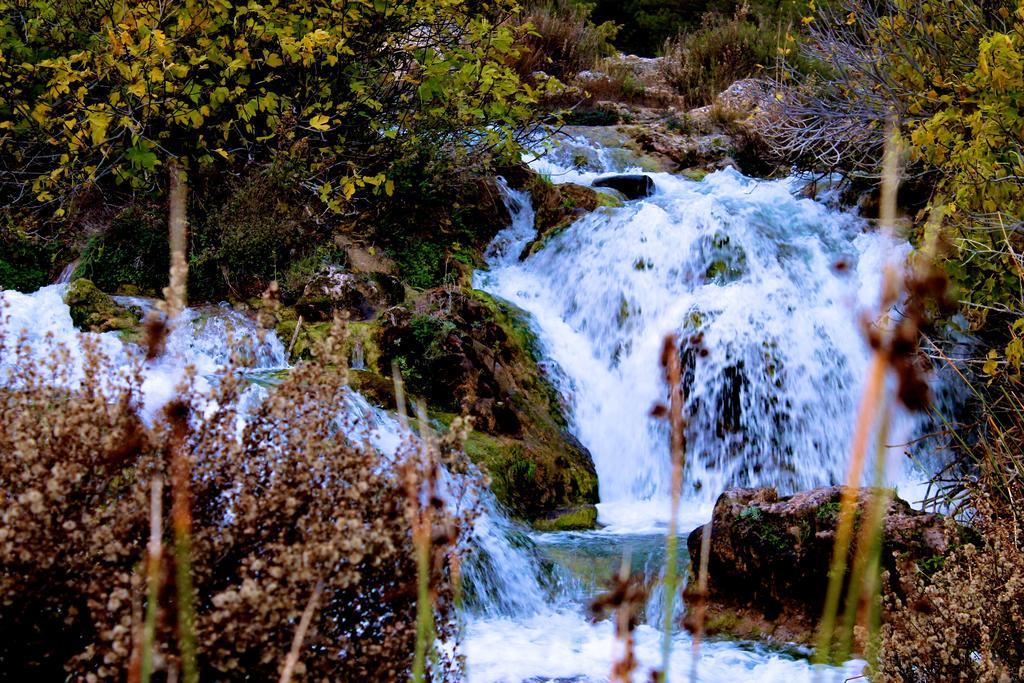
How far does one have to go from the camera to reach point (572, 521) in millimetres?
5613

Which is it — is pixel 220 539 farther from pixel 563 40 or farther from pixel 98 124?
pixel 563 40

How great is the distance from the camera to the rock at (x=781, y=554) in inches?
160

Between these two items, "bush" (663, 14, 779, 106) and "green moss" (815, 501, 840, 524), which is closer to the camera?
"green moss" (815, 501, 840, 524)

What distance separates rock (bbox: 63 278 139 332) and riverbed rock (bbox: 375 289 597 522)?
1680mm

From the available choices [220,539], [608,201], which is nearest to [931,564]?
[220,539]

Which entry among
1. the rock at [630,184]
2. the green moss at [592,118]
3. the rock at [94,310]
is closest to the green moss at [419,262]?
the rock at [94,310]

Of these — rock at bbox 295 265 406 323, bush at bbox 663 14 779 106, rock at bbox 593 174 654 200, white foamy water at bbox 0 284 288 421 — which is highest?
bush at bbox 663 14 779 106

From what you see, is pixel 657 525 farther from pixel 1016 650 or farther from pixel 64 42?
pixel 64 42

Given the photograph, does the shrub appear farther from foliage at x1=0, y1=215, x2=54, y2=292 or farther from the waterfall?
foliage at x1=0, y1=215, x2=54, y2=292

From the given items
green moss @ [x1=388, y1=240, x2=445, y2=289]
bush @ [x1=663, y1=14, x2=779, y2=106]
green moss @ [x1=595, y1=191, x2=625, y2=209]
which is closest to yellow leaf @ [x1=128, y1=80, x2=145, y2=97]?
green moss @ [x1=388, y1=240, x2=445, y2=289]

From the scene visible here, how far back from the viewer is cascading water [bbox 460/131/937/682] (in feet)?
21.5

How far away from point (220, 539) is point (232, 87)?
5.52 metres

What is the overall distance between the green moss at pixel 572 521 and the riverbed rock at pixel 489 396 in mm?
37

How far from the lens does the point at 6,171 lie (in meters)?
6.29
